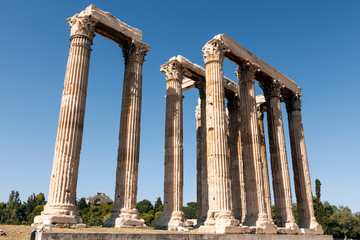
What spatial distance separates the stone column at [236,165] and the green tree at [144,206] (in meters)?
69.4

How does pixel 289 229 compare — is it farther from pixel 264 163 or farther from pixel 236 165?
pixel 264 163

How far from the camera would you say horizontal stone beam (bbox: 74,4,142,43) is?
22781 millimetres

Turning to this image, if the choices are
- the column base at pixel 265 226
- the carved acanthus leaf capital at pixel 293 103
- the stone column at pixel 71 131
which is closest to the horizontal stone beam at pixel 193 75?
the carved acanthus leaf capital at pixel 293 103

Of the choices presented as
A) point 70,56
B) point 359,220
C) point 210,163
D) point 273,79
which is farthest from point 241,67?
point 359,220

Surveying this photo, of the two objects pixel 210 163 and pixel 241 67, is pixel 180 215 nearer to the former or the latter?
pixel 210 163

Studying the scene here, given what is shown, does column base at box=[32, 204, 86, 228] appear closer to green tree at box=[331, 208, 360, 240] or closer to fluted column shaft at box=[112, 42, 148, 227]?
fluted column shaft at box=[112, 42, 148, 227]

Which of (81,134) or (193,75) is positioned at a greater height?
(193,75)

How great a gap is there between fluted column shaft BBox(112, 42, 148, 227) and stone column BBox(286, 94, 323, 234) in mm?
18708

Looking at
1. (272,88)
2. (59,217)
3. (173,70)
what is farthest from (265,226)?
(173,70)

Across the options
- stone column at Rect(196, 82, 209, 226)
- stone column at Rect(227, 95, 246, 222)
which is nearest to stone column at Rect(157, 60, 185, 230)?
stone column at Rect(196, 82, 209, 226)

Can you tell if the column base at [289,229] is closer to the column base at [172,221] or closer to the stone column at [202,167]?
the stone column at [202,167]

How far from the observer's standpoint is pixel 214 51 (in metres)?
26.2

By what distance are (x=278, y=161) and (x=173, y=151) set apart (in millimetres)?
10949

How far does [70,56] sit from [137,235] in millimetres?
13089
